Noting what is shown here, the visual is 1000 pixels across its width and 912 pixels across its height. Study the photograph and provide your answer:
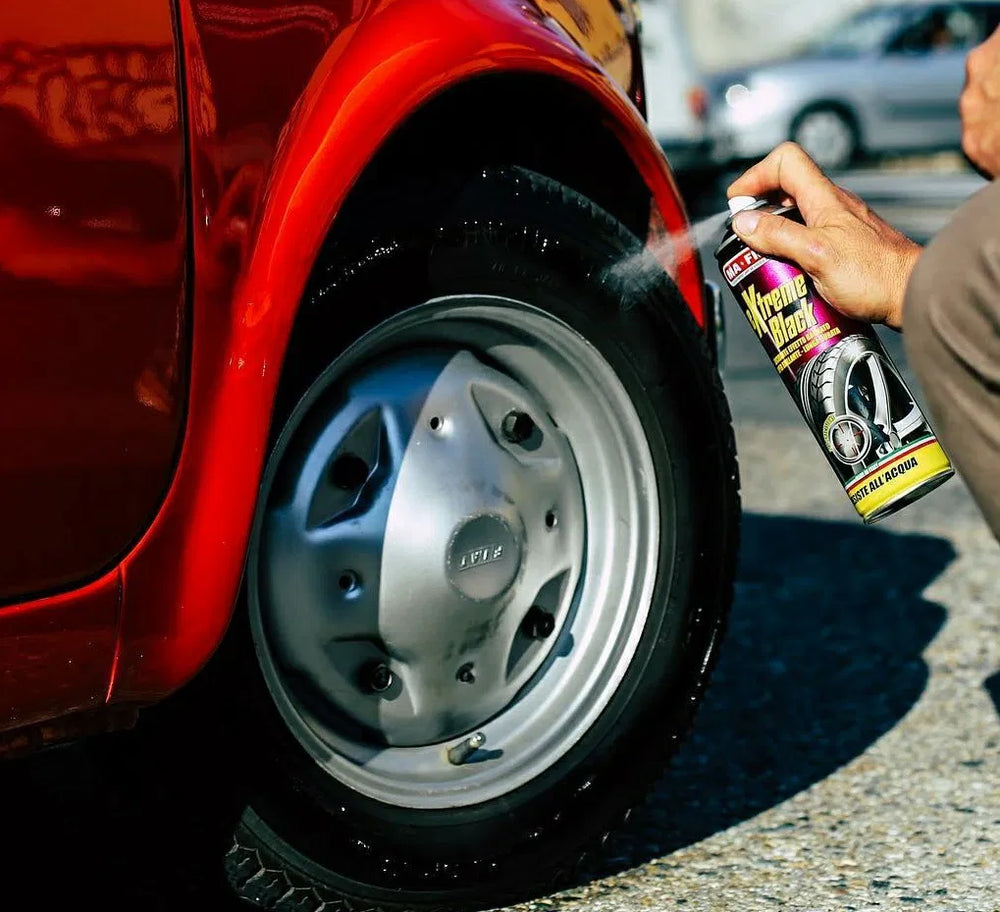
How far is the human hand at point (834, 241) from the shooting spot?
2.17 metres

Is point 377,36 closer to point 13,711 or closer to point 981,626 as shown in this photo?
point 13,711

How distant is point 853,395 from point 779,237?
0.25m

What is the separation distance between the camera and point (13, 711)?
1766 millimetres

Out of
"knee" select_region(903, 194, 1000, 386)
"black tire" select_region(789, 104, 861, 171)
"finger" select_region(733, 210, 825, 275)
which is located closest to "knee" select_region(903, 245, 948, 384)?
"knee" select_region(903, 194, 1000, 386)

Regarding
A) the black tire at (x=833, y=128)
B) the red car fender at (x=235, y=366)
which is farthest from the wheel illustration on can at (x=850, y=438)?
the black tire at (x=833, y=128)

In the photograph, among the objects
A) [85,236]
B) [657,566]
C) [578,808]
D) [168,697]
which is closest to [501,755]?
[578,808]

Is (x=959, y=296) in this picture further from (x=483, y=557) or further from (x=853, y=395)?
(x=483, y=557)

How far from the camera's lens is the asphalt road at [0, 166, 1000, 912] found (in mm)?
2404

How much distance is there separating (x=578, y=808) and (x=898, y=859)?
0.57 meters

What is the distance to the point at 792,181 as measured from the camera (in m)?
2.32

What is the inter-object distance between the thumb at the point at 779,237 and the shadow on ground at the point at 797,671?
Answer: 966 mm

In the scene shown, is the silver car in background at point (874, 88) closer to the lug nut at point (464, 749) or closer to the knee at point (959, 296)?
the lug nut at point (464, 749)

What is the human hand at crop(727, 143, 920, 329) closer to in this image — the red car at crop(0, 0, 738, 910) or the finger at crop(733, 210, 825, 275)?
the finger at crop(733, 210, 825, 275)

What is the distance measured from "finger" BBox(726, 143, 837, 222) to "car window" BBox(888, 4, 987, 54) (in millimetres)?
15314
